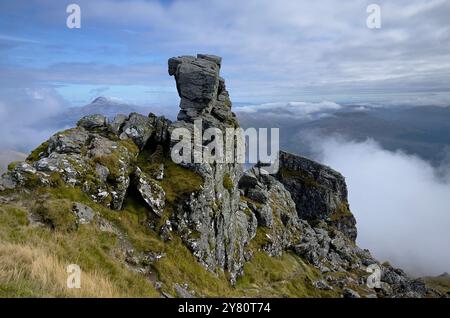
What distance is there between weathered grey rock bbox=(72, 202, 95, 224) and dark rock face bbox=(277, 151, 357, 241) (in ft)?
400

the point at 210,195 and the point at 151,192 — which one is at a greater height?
the point at 151,192

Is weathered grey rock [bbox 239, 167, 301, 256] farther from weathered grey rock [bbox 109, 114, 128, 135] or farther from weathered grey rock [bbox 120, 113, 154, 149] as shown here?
weathered grey rock [bbox 109, 114, 128, 135]

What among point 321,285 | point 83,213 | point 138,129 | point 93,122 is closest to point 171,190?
point 138,129

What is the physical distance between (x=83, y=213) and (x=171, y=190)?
13787 mm

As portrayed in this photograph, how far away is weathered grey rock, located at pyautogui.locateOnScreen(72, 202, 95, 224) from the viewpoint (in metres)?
29.3

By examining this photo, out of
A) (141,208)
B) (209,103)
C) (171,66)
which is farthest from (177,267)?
(171,66)

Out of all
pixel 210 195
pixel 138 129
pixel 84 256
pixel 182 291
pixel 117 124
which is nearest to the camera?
pixel 84 256

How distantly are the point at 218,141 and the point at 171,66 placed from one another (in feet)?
63.7

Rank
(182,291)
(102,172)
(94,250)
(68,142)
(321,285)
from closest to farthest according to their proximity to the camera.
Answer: (94,250), (182,291), (102,172), (68,142), (321,285)

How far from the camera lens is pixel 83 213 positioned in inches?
1187

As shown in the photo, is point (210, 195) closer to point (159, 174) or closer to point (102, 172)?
point (159, 174)

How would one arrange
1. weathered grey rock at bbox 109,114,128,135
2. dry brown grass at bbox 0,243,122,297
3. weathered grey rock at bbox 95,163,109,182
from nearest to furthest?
dry brown grass at bbox 0,243,122,297, weathered grey rock at bbox 95,163,109,182, weathered grey rock at bbox 109,114,128,135

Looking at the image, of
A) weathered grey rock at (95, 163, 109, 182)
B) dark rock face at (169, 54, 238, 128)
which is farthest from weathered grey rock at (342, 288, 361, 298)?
weathered grey rock at (95, 163, 109, 182)

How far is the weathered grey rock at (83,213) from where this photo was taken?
29.3 meters
